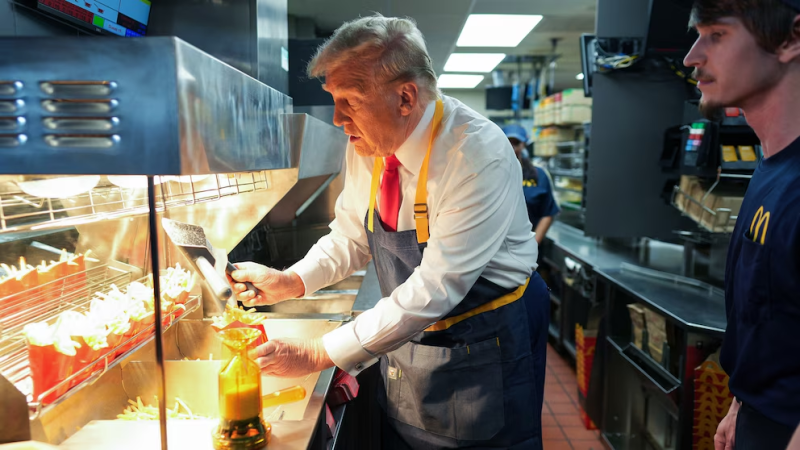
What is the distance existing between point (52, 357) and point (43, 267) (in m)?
0.31

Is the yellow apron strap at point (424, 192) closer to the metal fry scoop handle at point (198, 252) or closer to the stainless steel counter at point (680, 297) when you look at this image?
the metal fry scoop handle at point (198, 252)

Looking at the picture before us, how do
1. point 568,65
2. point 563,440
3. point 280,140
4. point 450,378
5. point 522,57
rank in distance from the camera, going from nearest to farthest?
point 280,140 → point 450,378 → point 563,440 → point 522,57 → point 568,65

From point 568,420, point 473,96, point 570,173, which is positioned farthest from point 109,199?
point 473,96

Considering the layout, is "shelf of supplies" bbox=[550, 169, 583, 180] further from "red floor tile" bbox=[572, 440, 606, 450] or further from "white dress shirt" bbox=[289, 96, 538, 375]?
"white dress shirt" bbox=[289, 96, 538, 375]

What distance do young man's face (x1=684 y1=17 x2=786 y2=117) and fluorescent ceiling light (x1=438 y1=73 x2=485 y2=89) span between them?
804 centimetres

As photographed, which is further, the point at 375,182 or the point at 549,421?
the point at 549,421

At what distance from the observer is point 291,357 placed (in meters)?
1.25

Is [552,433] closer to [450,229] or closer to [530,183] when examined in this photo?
[530,183]

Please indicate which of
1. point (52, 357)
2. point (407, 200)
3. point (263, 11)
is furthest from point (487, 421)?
point (263, 11)

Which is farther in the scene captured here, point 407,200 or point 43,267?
point 407,200

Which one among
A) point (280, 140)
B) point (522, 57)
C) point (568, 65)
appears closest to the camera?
point (280, 140)

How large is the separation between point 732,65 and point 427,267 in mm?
825

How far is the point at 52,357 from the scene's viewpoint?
912 millimetres

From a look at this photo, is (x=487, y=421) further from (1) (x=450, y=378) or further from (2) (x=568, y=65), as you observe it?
(2) (x=568, y=65)
